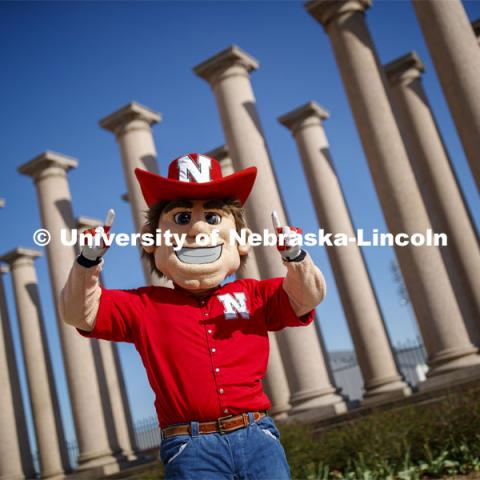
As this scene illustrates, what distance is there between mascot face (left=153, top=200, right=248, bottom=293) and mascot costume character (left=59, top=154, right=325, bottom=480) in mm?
12

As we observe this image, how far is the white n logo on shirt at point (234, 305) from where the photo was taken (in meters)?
6.56

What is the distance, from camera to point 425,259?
22.8 meters

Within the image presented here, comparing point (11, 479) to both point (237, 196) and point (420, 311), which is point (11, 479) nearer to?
point (420, 311)

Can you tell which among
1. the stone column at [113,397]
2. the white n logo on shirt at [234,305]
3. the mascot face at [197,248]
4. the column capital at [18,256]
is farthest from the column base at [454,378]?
the column capital at [18,256]

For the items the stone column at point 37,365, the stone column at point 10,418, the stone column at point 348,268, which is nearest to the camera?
the stone column at point 348,268

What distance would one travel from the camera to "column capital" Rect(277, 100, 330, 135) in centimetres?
3638

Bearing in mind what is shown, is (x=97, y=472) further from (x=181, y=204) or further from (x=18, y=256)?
(x=181, y=204)

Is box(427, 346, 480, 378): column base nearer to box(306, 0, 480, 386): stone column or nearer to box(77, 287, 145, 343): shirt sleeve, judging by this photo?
box(306, 0, 480, 386): stone column

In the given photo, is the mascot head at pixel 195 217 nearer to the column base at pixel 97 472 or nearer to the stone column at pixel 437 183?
the stone column at pixel 437 183

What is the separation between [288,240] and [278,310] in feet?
3.70

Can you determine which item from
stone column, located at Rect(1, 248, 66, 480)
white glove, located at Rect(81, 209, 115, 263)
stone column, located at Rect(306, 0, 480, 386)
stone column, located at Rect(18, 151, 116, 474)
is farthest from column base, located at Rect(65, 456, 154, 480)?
white glove, located at Rect(81, 209, 115, 263)

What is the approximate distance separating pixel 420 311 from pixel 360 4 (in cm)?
1479

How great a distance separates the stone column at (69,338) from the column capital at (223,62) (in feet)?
37.7

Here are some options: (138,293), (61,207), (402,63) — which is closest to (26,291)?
(61,207)
